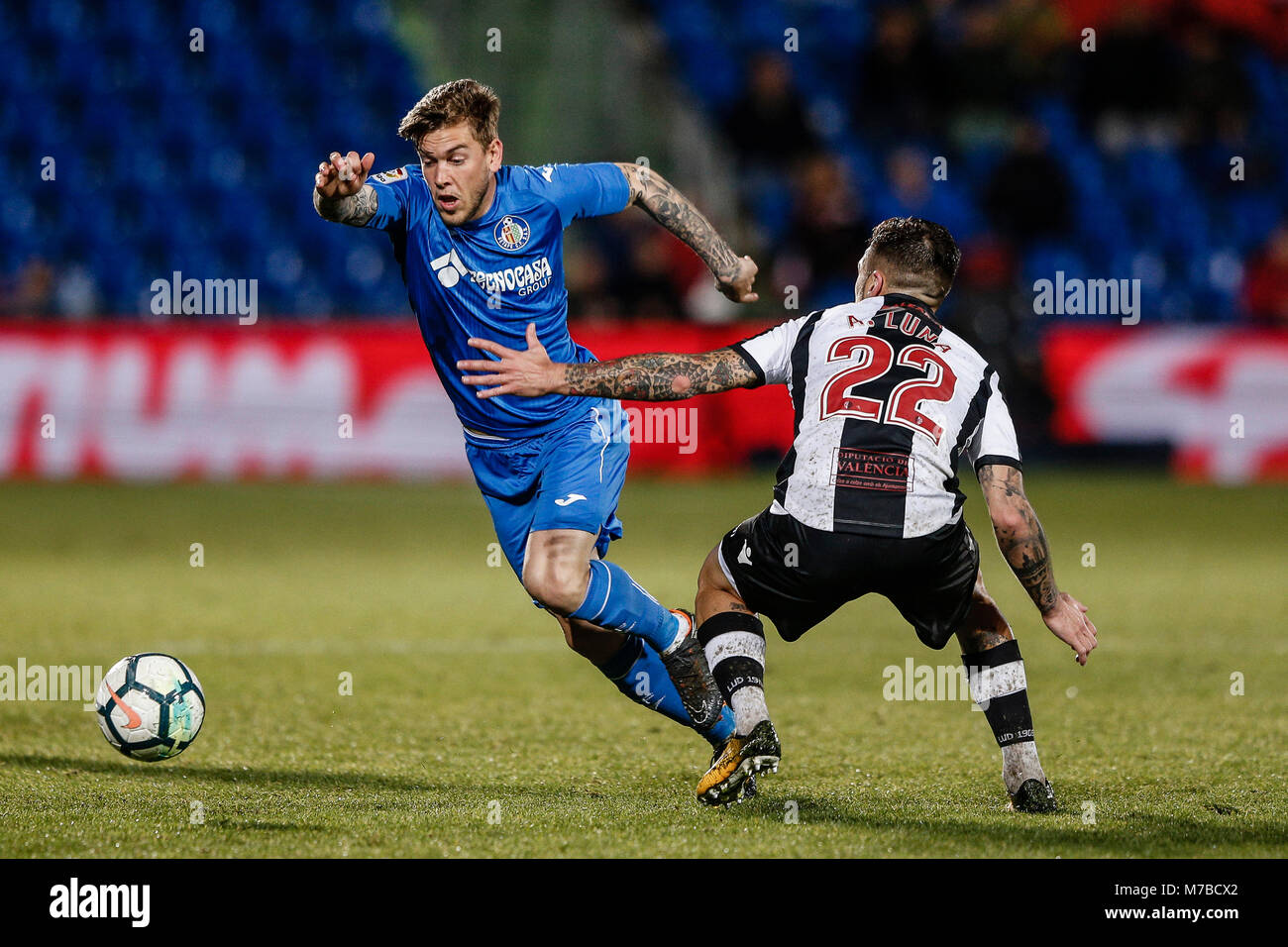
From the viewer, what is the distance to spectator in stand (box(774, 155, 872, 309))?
46.1ft

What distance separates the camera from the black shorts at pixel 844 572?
167 inches

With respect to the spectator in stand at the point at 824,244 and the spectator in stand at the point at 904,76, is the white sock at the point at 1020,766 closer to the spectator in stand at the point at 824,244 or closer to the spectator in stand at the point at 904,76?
the spectator in stand at the point at 824,244

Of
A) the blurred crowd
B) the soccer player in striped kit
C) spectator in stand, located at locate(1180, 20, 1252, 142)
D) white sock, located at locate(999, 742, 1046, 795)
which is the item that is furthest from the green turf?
spectator in stand, located at locate(1180, 20, 1252, 142)

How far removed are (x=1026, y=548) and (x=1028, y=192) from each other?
11453 millimetres

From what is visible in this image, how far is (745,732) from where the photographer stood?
4328mm

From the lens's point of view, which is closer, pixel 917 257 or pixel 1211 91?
pixel 917 257

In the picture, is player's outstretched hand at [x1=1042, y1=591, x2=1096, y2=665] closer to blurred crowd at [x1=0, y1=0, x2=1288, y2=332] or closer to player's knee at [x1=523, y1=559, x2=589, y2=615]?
player's knee at [x1=523, y1=559, x2=589, y2=615]

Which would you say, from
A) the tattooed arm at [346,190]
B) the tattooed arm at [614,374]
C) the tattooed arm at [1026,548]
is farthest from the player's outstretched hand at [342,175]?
the tattooed arm at [1026,548]

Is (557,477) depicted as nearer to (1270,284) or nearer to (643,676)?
(643,676)

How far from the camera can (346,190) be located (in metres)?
4.52

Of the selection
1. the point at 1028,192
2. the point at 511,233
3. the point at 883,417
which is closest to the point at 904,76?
the point at 1028,192

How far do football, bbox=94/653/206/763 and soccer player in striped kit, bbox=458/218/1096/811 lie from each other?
1621 mm
